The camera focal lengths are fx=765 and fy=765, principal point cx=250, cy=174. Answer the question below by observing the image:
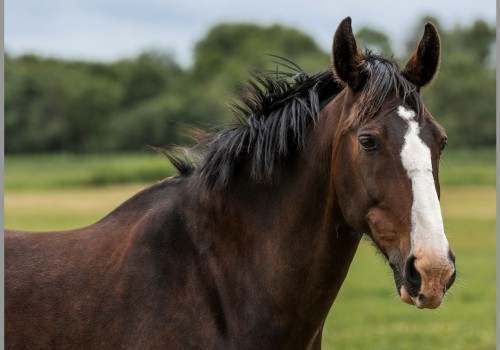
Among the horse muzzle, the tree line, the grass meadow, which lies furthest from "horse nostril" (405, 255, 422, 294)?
the tree line

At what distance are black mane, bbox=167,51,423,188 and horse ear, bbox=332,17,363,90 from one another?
0.05m

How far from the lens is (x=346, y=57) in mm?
3678

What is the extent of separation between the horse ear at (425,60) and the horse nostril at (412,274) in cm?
100

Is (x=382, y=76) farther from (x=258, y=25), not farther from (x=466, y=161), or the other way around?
(x=258, y=25)

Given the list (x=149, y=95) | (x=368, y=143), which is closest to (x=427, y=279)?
(x=368, y=143)

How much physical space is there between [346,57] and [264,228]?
0.94 meters

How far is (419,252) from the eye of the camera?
314 centimetres

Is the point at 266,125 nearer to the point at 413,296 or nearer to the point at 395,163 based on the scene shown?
the point at 395,163

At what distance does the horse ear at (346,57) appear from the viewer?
3.62m

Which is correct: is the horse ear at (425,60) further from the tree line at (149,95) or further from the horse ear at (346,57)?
the tree line at (149,95)

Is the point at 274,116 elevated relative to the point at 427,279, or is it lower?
elevated

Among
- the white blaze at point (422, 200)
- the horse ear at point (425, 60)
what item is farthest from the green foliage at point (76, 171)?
the white blaze at point (422, 200)

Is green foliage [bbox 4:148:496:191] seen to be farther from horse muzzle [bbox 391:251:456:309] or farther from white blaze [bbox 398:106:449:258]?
horse muzzle [bbox 391:251:456:309]

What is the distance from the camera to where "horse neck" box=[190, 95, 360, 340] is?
374cm
